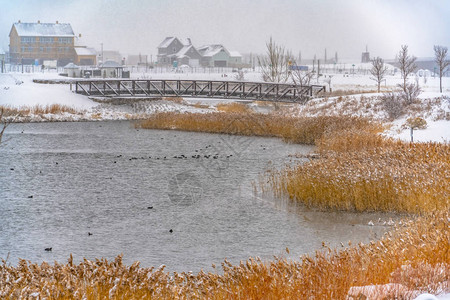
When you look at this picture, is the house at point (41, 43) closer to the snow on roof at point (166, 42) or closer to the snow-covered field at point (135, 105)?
the snow on roof at point (166, 42)

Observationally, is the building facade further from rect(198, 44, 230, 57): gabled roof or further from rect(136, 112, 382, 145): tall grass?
rect(136, 112, 382, 145): tall grass

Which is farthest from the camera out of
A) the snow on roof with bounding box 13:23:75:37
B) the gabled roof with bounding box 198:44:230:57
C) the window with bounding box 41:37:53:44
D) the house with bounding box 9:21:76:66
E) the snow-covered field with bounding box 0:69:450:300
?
the gabled roof with bounding box 198:44:230:57

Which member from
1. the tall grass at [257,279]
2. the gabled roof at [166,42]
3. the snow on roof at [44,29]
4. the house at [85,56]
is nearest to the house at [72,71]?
the house at [85,56]

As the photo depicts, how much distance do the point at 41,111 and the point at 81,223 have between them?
39199 mm

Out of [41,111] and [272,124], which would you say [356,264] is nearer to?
[272,124]

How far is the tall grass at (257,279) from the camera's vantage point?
27.8 feet

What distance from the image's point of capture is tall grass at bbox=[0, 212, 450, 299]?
27.8 ft

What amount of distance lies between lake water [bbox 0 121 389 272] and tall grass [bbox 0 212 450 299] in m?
3.13

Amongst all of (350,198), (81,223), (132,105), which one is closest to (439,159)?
(350,198)

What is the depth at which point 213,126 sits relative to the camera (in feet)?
141

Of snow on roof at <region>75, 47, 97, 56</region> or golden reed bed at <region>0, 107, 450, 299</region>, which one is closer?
golden reed bed at <region>0, 107, 450, 299</region>

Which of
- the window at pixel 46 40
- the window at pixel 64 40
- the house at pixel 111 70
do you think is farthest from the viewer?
the window at pixel 64 40

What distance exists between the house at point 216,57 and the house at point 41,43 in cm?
3166

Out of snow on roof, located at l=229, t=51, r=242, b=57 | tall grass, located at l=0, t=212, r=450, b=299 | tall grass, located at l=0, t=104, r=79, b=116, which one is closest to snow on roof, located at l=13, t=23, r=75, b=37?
snow on roof, located at l=229, t=51, r=242, b=57
